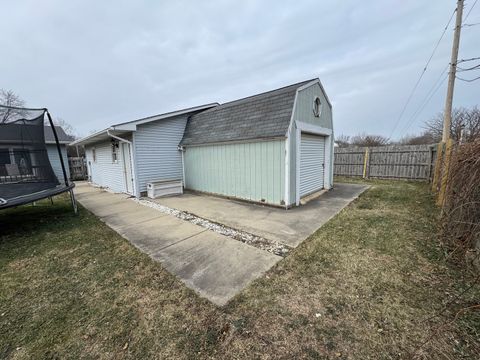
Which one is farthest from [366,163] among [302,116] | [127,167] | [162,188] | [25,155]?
[25,155]

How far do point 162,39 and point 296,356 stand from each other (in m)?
11.4

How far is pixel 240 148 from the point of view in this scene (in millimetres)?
6543

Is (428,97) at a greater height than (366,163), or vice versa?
(428,97)

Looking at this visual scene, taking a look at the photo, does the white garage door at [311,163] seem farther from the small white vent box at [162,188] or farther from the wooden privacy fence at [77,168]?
the wooden privacy fence at [77,168]

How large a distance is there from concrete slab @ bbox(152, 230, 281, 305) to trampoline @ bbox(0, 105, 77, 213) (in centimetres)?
409

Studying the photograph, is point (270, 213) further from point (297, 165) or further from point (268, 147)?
point (268, 147)

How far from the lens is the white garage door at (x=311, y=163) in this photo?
21.6ft

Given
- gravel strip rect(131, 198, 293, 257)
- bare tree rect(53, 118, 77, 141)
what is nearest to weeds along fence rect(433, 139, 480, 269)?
gravel strip rect(131, 198, 293, 257)

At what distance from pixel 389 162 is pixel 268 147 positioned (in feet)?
27.6

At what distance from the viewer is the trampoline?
519 centimetres

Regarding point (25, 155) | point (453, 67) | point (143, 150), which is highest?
point (453, 67)

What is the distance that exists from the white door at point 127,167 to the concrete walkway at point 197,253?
118 inches

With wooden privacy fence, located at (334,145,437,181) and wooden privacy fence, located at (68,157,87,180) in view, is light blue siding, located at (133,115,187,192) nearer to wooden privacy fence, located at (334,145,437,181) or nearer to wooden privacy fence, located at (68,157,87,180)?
wooden privacy fence, located at (334,145,437,181)

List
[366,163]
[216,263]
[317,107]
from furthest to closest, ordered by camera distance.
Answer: [366,163]
[317,107]
[216,263]
